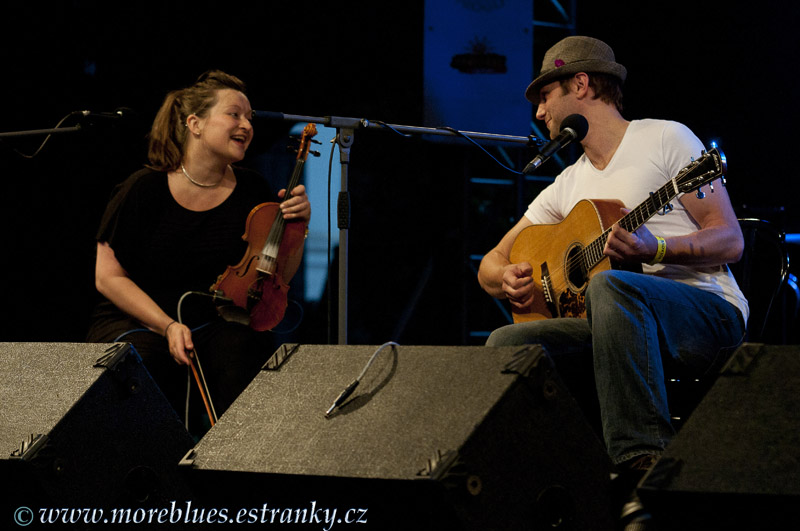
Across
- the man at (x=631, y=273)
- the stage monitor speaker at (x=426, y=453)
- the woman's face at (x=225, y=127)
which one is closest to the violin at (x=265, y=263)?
the woman's face at (x=225, y=127)

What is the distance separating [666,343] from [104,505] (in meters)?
1.51

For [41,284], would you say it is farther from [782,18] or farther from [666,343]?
[782,18]

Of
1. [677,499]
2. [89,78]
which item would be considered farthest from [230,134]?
[677,499]

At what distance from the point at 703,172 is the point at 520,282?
0.78 meters

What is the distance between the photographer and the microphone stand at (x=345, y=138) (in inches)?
117

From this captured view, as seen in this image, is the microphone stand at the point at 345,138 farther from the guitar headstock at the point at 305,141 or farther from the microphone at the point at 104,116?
the microphone at the point at 104,116

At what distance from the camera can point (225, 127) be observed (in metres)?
3.30

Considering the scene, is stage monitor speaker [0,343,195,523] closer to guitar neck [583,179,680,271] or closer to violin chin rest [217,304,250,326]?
violin chin rest [217,304,250,326]

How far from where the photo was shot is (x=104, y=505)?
79.6 inches

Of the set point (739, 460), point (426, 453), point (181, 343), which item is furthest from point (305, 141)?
point (739, 460)

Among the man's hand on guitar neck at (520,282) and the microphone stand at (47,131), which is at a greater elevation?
the microphone stand at (47,131)

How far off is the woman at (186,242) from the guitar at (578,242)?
86 cm

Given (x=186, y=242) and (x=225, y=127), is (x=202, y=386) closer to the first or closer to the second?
(x=186, y=242)

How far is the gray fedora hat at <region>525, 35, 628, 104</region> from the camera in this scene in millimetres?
2955
